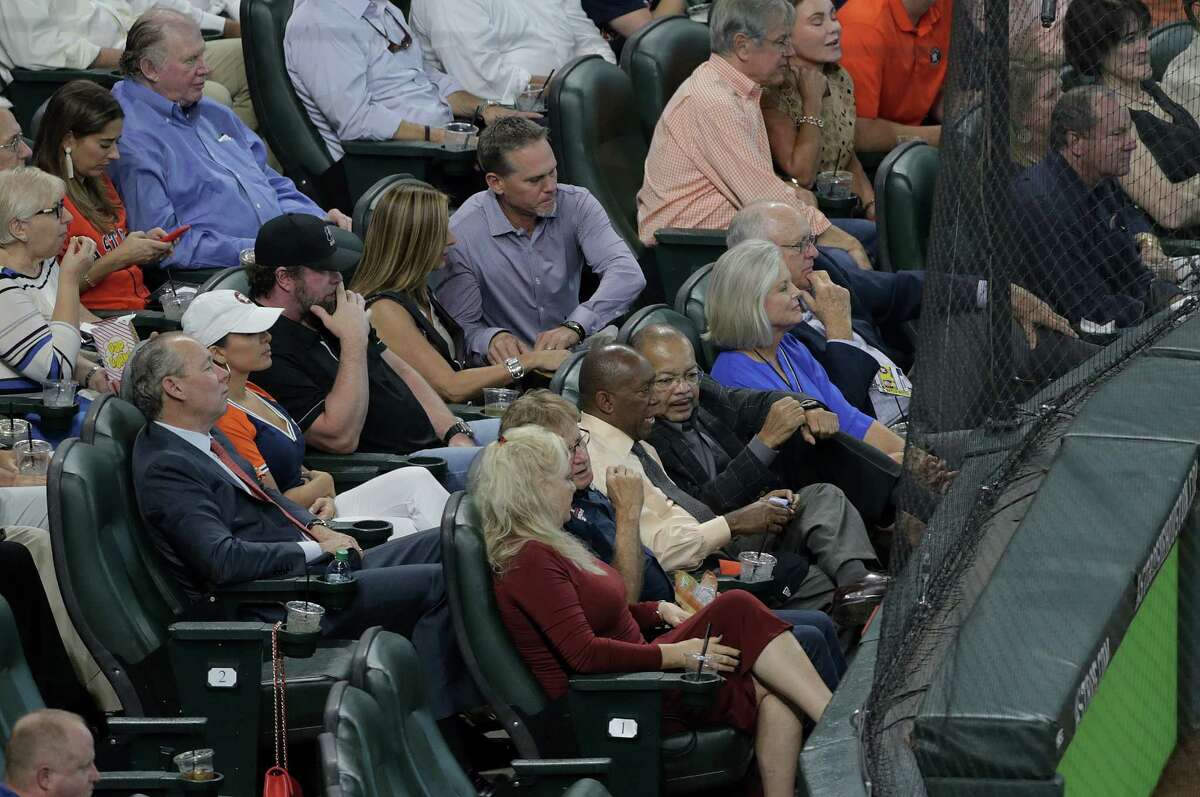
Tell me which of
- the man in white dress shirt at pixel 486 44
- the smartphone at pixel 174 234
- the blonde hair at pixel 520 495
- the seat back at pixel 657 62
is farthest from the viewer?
the man in white dress shirt at pixel 486 44

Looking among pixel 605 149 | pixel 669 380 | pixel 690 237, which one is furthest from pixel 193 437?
pixel 605 149

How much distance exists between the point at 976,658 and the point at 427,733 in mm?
1284

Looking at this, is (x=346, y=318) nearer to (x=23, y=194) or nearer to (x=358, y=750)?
(x=23, y=194)

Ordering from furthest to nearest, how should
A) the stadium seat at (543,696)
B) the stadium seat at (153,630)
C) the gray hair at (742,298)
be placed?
the gray hair at (742,298)
the stadium seat at (543,696)
the stadium seat at (153,630)

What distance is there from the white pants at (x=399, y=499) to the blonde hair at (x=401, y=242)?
920 millimetres

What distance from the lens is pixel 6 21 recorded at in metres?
6.34

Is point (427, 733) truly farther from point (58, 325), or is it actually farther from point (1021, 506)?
point (58, 325)

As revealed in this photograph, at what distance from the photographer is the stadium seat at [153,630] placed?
3.83 meters

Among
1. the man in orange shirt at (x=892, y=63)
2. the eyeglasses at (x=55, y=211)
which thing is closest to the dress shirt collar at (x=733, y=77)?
the man in orange shirt at (x=892, y=63)

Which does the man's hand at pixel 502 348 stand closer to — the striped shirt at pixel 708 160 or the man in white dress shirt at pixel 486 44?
the striped shirt at pixel 708 160

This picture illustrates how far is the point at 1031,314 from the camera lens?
11.6 ft

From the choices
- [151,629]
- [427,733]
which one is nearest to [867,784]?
[427,733]

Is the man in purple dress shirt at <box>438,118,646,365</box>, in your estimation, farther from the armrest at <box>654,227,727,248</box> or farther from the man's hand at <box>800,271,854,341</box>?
the man's hand at <box>800,271,854,341</box>

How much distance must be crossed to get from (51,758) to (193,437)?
120cm
